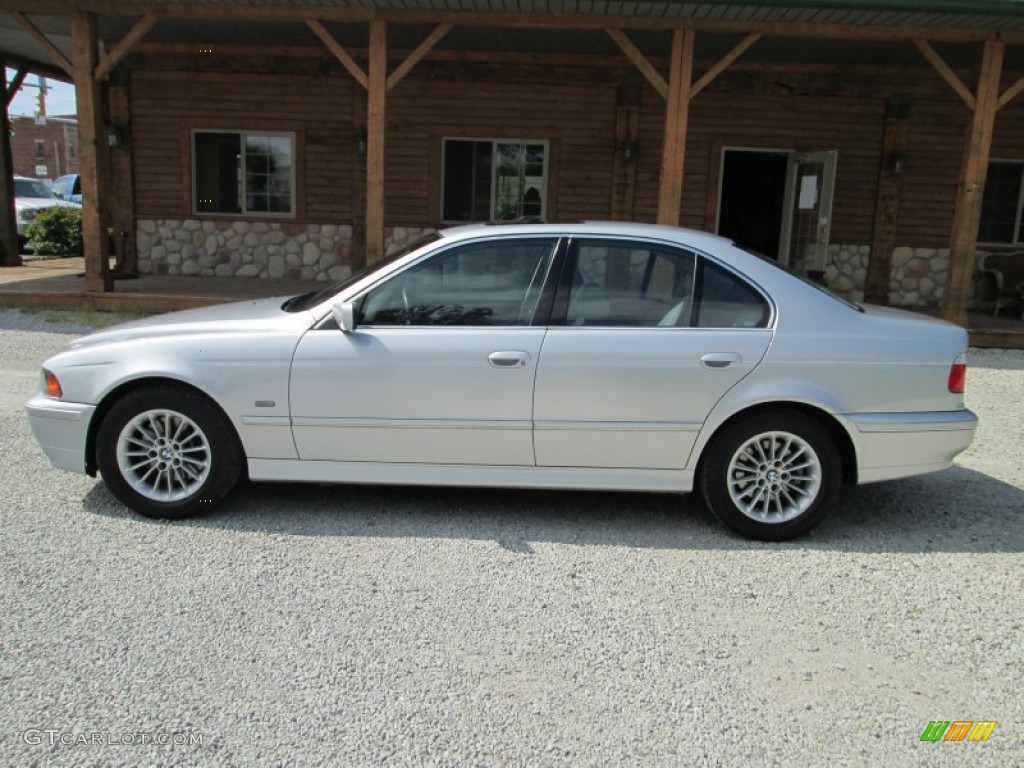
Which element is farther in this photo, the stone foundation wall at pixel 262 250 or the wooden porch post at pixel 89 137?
the stone foundation wall at pixel 262 250

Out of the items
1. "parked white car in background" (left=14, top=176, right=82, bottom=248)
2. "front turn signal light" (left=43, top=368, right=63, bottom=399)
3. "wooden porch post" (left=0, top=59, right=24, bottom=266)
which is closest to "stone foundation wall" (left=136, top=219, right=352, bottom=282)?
"wooden porch post" (left=0, top=59, right=24, bottom=266)

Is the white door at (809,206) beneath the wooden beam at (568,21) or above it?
beneath

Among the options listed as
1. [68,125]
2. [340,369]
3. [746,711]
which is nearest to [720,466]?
[746,711]

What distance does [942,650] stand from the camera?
3.24m

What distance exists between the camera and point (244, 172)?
45.0ft

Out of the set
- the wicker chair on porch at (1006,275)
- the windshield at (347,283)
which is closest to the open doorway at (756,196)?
the wicker chair on porch at (1006,275)

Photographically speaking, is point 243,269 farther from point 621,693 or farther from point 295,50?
point 621,693

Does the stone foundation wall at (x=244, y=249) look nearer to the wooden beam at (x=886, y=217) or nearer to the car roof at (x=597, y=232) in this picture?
the wooden beam at (x=886, y=217)

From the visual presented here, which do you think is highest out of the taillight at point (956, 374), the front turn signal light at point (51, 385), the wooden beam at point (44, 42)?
the wooden beam at point (44, 42)

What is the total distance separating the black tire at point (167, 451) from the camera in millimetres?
4234

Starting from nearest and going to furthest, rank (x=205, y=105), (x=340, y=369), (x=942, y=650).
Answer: (x=942, y=650), (x=340, y=369), (x=205, y=105)

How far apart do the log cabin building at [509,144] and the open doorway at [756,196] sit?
11.9 inches

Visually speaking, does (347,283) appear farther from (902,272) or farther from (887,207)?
(902,272)

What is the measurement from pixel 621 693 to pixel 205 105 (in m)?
13.0
